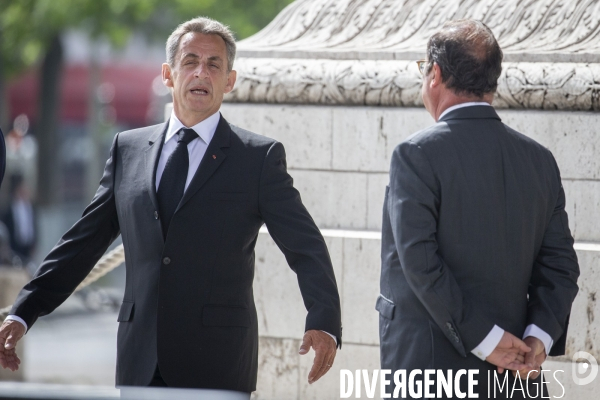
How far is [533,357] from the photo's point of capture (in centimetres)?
353

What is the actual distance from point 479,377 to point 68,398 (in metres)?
1.93

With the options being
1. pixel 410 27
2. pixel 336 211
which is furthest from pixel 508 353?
pixel 410 27

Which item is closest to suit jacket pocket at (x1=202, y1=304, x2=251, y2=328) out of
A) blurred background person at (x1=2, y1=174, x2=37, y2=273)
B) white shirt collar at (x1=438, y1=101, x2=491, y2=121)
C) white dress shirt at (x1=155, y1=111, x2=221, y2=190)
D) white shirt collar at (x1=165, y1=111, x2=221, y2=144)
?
white dress shirt at (x1=155, y1=111, x2=221, y2=190)

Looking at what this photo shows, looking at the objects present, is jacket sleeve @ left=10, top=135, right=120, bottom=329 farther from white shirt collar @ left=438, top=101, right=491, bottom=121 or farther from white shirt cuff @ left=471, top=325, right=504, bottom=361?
white shirt cuff @ left=471, top=325, right=504, bottom=361

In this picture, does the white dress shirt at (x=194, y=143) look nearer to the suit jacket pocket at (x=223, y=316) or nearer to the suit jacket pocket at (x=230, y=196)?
the suit jacket pocket at (x=230, y=196)

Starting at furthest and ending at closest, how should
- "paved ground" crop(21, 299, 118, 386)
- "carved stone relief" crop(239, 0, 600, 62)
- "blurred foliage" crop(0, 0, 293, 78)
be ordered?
1. "blurred foliage" crop(0, 0, 293, 78)
2. "paved ground" crop(21, 299, 118, 386)
3. "carved stone relief" crop(239, 0, 600, 62)

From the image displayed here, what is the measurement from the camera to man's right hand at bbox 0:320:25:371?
3977 mm

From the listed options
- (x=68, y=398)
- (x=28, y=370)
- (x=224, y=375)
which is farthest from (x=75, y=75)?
(x=68, y=398)

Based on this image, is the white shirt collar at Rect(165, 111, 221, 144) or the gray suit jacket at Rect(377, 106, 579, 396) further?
the white shirt collar at Rect(165, 111, 221, 144)

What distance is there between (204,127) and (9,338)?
1084mm

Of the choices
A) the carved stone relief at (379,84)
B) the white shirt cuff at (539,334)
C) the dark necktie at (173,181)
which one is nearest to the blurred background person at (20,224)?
the carved stone relief at (379,84)

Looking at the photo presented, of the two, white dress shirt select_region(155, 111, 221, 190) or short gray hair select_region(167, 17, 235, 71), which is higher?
short gray hair select_region(167, 17, 235, 71)

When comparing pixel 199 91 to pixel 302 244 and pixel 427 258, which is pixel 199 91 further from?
pixel 427 258

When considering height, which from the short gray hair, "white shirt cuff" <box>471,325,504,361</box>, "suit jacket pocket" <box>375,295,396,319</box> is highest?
the short gray hair
